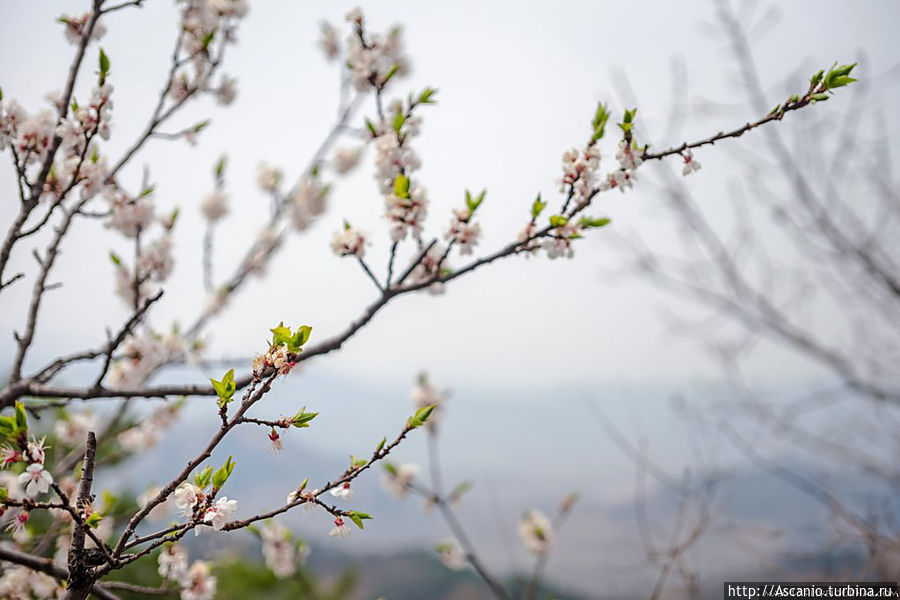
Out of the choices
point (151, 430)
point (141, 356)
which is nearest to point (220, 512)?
point (141, 356)

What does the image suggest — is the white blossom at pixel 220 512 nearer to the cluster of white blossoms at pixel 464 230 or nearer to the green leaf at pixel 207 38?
the cluster of white blossoms at pixel 464 230

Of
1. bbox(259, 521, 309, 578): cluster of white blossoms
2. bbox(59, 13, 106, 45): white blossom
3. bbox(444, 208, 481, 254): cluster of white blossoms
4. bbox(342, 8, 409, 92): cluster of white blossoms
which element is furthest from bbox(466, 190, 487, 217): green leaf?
bbox(259, 521, 309, 578): cluster of white blossoms

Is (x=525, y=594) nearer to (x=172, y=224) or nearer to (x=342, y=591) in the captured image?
(x=172, y=224)

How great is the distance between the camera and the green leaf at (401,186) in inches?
68.1

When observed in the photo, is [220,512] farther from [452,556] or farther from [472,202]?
[452,556]

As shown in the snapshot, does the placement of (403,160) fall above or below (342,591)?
above

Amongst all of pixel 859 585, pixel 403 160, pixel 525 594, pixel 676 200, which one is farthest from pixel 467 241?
pixel 676 200

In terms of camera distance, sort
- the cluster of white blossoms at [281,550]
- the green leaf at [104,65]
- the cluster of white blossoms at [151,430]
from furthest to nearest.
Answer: the cluster of white blossoms at [281,550], the cluster of white blossoms at [151,430], the green leaf at [104,65]

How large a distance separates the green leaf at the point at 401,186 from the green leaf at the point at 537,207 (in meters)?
0.41

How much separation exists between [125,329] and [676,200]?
324 centimetres

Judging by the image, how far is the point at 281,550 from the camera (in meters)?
3.31

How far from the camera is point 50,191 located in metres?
1.84

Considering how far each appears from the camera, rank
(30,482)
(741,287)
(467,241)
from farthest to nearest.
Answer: (741,287) → (467,241) → (30,482)

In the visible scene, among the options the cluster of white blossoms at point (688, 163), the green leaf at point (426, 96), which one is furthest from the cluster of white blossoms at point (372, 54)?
the cluster of white blossoms at point (688, 163)
